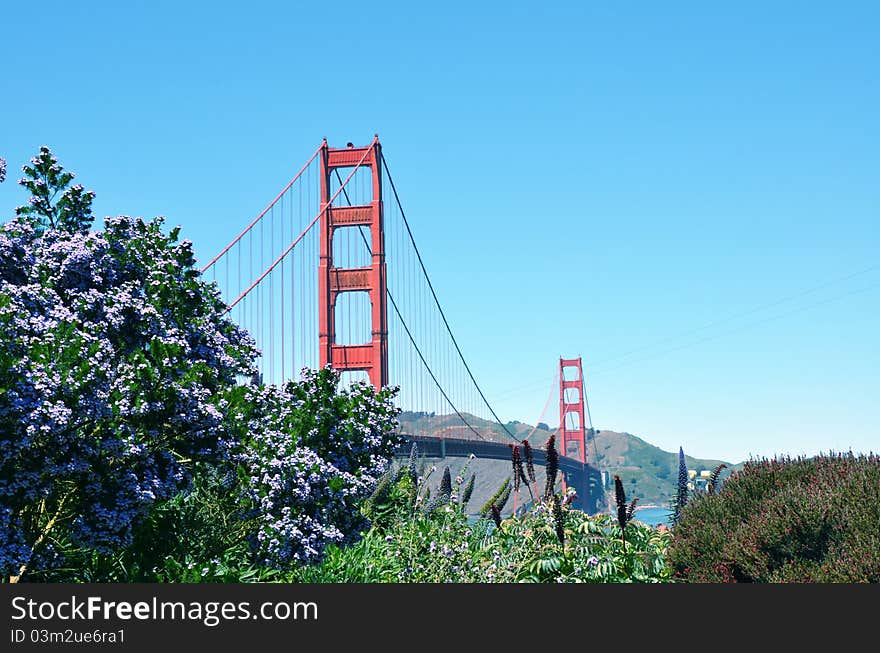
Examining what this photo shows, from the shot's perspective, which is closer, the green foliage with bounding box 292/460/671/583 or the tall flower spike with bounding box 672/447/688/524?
the green foliage with bounding box 292/460/671/583

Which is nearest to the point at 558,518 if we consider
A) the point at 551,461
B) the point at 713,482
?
the point at 551,461

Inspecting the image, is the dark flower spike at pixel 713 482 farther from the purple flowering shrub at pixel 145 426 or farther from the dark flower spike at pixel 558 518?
the purple flowering shrub at pixel 145 426

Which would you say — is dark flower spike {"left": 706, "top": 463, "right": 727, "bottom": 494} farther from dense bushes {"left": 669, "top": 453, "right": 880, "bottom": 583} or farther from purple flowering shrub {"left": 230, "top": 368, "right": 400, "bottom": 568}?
purple flowering shrub {"left": 230, "top": 368, "right": 400, "bottom": 568}

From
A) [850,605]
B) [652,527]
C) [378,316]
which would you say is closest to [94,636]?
[850,605]

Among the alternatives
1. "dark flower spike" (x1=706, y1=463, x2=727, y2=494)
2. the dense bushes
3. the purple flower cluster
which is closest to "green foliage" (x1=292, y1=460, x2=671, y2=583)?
the dense bushes

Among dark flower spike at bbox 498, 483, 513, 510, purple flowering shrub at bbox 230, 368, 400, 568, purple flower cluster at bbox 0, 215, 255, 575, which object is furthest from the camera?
Result: dark flower spike at bbox 498, 483, 513, 510
